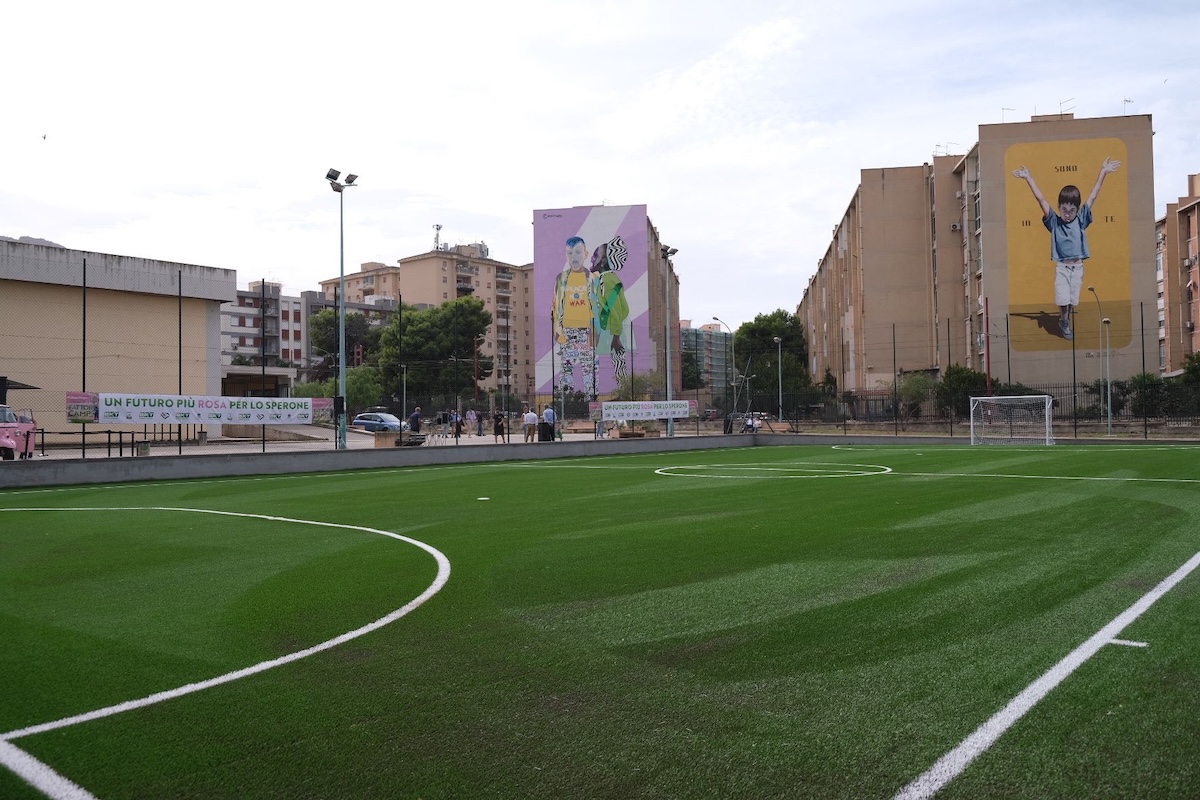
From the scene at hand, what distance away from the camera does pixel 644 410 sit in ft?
126

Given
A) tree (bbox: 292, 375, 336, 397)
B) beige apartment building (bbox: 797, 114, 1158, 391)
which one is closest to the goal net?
beige apartment building (bbox: 797, 114, 1158, 391)

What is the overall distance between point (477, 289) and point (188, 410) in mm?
96660

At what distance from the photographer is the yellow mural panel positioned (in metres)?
60.6

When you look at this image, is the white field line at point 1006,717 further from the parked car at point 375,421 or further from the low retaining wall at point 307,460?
the parked car at point 375,421

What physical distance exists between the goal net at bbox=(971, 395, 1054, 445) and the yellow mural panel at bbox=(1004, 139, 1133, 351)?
26704 millimetres

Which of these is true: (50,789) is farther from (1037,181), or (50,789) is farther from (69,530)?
(1037,181)

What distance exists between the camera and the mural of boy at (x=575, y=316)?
283ft

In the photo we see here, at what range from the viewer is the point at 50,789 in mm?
3393

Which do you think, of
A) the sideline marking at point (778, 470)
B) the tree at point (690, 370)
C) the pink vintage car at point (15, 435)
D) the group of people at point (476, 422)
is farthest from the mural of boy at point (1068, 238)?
the pink vintage car at point (15, 435)

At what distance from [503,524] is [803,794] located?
8.20 m

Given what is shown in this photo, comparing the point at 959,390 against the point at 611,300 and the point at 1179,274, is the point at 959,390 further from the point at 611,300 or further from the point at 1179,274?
the point at 611,300

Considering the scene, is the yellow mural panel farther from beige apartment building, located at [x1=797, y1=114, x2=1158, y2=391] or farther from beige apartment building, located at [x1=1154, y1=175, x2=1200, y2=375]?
beige apartment building, located at [x1=1154, y1=175, x2=1200, y2=375]

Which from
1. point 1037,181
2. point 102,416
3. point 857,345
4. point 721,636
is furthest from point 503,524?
point 857,345

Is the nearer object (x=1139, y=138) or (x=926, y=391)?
(x=926, y=391)
